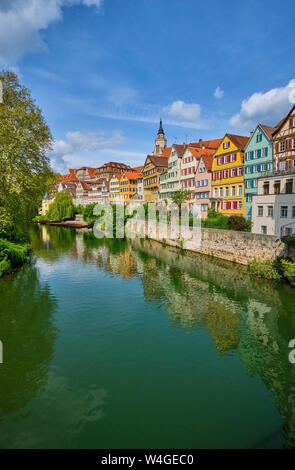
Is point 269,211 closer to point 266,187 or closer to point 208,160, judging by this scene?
point 266,187

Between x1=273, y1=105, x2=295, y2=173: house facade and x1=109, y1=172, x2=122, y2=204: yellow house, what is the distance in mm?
55012

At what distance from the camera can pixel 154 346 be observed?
1207 centimetres

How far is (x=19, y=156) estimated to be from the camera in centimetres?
2259

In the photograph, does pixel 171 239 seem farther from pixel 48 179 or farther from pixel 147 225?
pixel 48 179

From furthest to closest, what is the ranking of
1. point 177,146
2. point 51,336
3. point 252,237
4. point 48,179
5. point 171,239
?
point 177,146, point 171,239, point 48,179, point 252,237, point 51,336

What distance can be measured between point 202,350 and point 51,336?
260 inches

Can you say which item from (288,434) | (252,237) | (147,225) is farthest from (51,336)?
(147,225)

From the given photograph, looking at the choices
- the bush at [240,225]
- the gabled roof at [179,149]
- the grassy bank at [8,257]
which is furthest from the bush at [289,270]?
the gabled roof at [179,149]

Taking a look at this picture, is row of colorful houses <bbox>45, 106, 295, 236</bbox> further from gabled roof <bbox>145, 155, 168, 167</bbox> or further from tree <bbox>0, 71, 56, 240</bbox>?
tree <bbox>0, 71, 56, 240</bbox>

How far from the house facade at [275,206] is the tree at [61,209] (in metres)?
63.4

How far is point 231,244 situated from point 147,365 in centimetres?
1919

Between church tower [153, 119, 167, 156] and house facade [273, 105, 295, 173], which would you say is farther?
church tower [153, 119, 167, 156]

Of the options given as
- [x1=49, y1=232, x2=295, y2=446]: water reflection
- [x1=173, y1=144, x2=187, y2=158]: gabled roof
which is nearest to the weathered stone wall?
[x1=49, y1=232, x2=295, y2=446]: water reflection

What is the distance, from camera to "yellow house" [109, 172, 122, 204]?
82.4 metres
